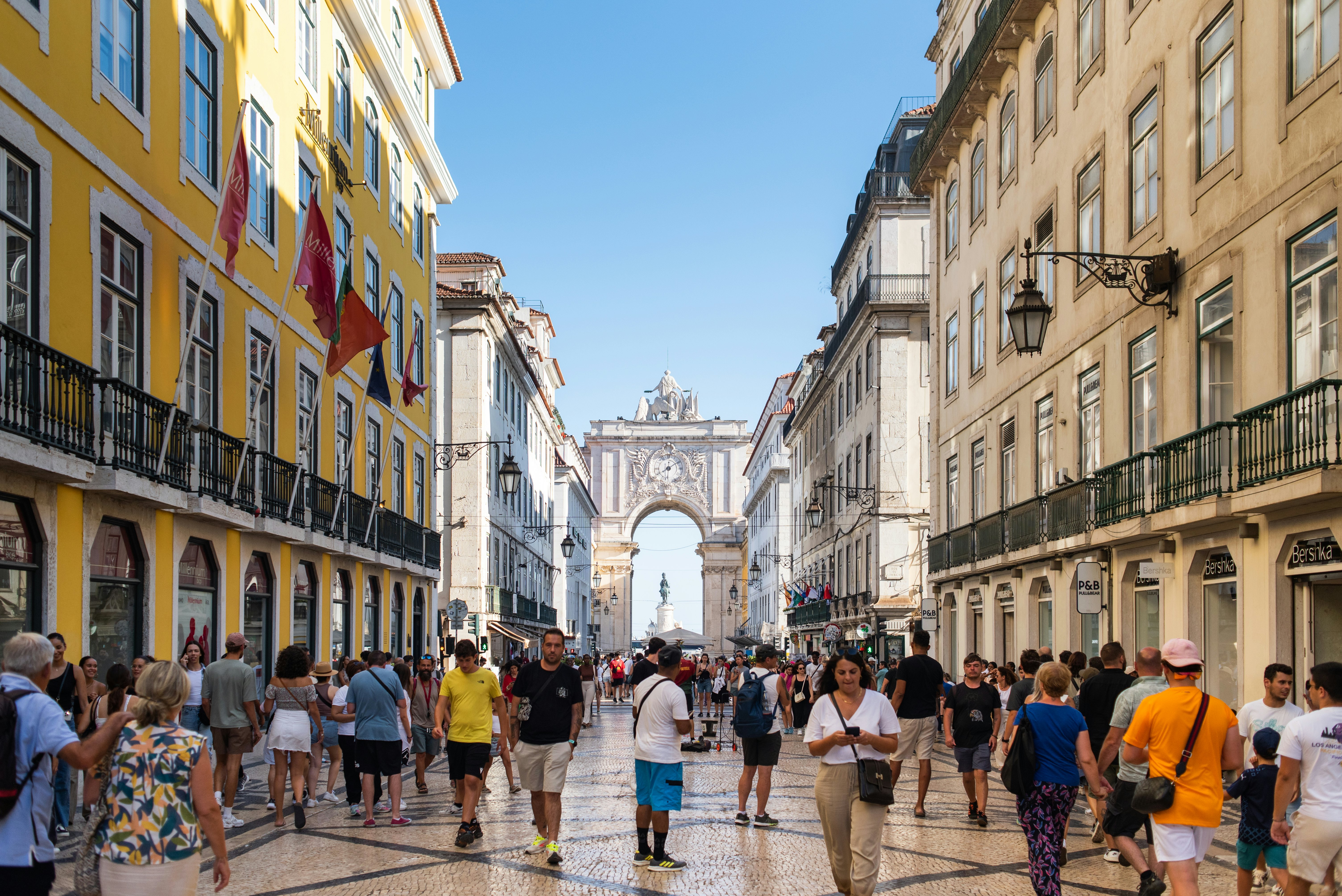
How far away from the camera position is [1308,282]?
41.3 feet

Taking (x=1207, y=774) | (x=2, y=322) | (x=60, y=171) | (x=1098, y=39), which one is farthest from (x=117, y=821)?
(x=1098, y=39)

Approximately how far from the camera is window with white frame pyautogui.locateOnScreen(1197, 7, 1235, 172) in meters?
14.4

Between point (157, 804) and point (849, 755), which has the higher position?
point (157, 804)

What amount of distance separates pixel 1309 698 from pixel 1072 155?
1357cm

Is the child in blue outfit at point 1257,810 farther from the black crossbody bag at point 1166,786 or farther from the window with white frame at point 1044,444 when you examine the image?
the window with white frame at point 1044,444

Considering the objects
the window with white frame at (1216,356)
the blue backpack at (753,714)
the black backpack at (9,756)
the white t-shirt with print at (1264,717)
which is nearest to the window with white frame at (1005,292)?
the window with white frame at (1216,356)

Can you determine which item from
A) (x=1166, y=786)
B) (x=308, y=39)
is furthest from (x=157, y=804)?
(x=308, y=39)

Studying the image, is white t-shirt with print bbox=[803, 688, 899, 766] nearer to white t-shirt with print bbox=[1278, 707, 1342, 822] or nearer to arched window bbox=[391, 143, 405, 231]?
white t-shirt with print bbox=[1278, 707, 1342, 822]

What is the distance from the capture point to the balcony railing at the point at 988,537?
23109 mm

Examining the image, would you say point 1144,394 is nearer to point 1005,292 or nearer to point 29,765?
point 1005,292

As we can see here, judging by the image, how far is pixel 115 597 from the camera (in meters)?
14.1

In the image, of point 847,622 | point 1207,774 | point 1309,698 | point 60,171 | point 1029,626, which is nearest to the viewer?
point 1207,774

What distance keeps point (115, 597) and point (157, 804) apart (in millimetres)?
9495

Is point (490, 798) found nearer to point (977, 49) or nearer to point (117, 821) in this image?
point (117, 821)
